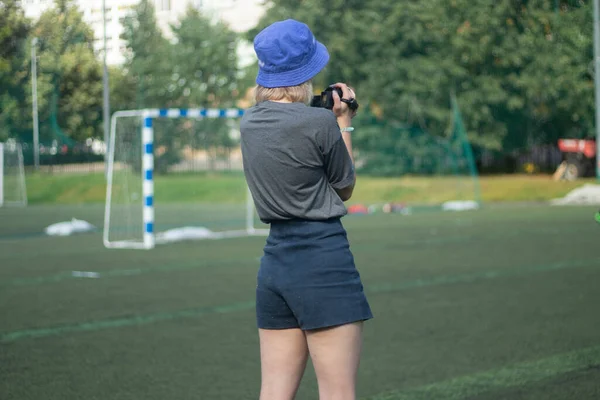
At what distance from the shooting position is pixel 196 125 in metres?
18.6

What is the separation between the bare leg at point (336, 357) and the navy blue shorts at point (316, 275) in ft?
0.12

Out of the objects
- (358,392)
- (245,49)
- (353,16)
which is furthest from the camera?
(245,49)

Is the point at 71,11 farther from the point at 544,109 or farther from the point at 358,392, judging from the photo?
the point at 358,392

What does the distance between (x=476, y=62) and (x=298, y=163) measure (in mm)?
39865

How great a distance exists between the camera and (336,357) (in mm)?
3043

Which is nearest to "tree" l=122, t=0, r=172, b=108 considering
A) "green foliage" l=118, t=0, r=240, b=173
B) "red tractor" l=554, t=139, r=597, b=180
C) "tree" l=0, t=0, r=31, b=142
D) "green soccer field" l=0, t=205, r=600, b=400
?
"green foliage" l=118, t=0, r=240, b=173

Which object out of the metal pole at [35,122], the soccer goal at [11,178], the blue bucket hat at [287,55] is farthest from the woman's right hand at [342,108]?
the metal pole at [35,122]

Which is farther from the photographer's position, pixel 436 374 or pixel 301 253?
pixel 436 374

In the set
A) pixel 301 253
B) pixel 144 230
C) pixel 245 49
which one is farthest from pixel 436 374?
pixel 245 49

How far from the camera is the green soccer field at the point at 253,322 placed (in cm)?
561

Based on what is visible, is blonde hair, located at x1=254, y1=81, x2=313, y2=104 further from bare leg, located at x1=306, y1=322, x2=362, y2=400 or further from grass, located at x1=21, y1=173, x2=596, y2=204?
grass, located at x1=21, y1=173, x2=596, y2=204

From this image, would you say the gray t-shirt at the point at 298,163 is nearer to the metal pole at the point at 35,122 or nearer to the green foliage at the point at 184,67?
the metal pole at the point at 35,122

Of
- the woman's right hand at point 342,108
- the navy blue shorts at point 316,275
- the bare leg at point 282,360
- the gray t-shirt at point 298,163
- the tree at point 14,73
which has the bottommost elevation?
the bare leg at point 282,360

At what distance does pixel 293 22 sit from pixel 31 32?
3943 centimetres
